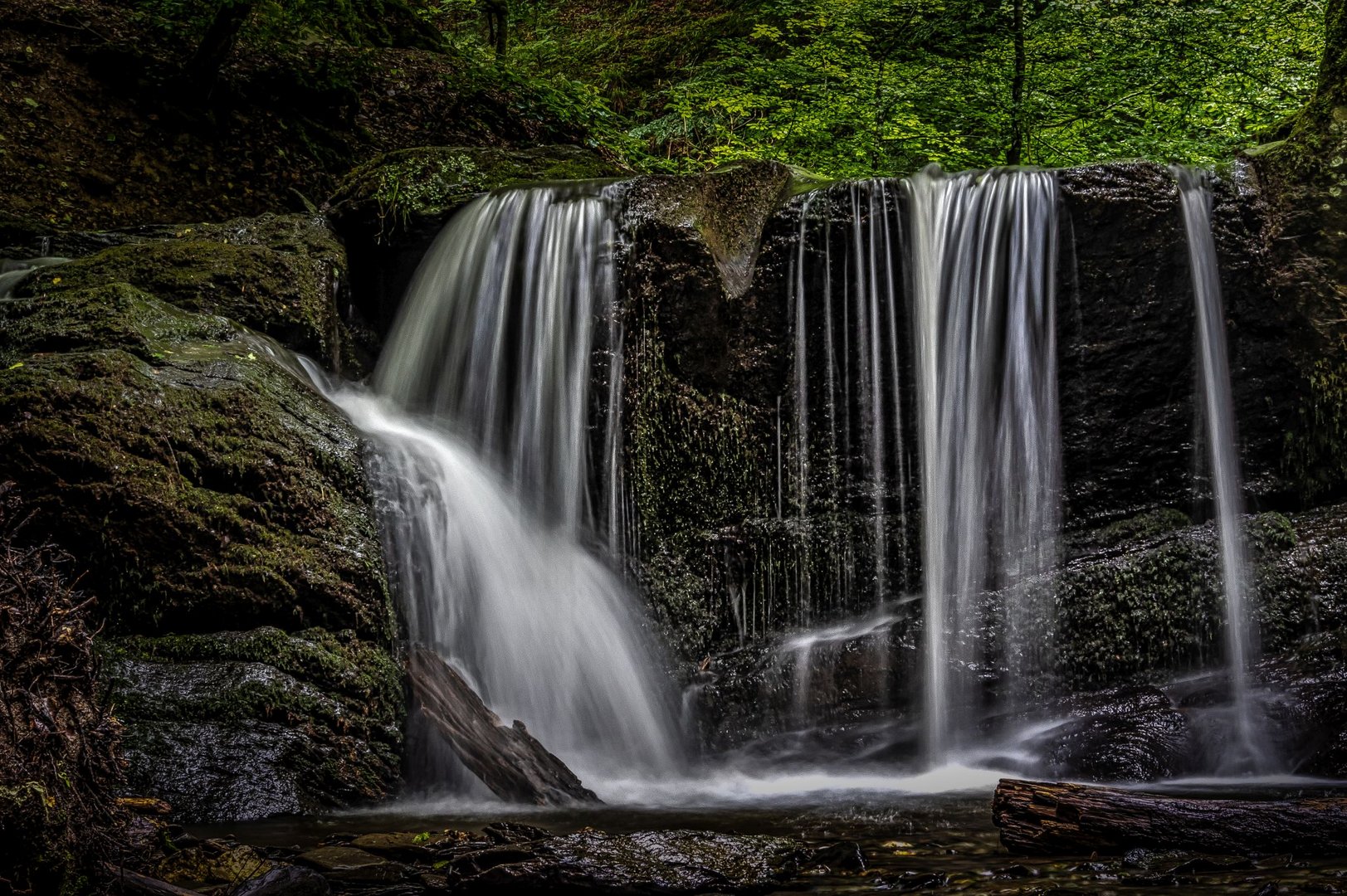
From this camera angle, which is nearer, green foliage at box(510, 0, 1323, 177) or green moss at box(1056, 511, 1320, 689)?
green moss at box(1056, 511, 1320, 689)

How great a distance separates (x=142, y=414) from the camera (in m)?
4.89

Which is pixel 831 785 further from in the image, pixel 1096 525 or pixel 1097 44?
pixel 1097 44

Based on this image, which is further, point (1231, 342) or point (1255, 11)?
point (1255, 11)

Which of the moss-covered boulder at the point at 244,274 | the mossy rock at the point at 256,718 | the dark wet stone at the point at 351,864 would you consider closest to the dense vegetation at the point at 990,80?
the moss-covered boulder at the point at 244,274

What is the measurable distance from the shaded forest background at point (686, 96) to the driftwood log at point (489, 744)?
257 inches

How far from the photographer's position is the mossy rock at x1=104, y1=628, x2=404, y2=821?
421cm

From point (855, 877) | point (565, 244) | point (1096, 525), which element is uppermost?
point (565, 244)

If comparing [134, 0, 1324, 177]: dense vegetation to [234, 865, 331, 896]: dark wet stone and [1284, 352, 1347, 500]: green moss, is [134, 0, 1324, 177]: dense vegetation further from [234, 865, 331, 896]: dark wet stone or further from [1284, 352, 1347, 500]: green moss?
[234, 865, 331, 896]: dark wet stone

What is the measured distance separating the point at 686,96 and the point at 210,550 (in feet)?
26.5

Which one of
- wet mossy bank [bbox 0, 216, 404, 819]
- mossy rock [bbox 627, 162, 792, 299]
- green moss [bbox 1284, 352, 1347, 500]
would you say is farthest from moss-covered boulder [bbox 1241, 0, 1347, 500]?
wet mossy bank [bbox 0, 216, 404, 819]

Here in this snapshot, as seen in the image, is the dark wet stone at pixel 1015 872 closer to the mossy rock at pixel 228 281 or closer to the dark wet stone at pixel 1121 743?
the dark wet stone at pixel 1121 743

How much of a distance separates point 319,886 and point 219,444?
2910 mm

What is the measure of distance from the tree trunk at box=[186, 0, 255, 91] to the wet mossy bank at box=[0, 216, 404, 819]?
5142 millimetres

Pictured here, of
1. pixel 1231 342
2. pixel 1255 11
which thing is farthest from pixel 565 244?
pixel 1255 11
